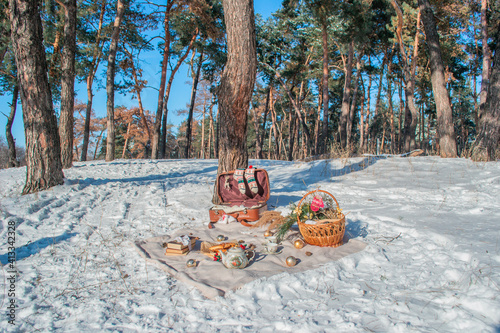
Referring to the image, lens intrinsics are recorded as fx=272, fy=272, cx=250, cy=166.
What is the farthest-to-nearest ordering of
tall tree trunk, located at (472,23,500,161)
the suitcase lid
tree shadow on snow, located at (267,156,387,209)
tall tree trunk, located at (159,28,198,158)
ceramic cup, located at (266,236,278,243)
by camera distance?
tall tree trunk, located at (159,28,198,158) < tall tree trunk, located at (472,23,500,161) < tree shadow on snow, located at (267,156,387,209) < the suitcase lid < ceramic cup, located at (266,236,278,243)

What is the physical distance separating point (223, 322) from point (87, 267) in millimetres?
1506

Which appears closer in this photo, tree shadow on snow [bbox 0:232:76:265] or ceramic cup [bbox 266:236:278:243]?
tree shadow on snow [bbox 0:232:76:265]

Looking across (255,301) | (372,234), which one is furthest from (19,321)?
(372,234)

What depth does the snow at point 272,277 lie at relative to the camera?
164 cm

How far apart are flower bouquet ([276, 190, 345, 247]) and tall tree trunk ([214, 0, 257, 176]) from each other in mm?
1748

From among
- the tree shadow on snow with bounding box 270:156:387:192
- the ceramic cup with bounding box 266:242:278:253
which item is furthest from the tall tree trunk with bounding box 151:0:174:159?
the ceramic cup with bounding box 266:242:278:253

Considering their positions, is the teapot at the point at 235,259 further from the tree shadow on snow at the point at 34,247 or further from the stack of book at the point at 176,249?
the tree shadow on snow at the point at 34,247

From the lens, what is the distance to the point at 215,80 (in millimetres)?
17594

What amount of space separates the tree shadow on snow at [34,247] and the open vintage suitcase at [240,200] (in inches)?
66.7

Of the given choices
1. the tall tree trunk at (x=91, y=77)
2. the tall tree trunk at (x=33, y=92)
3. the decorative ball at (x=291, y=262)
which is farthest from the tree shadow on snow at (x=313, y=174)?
the tall tree trunk at (x=91, y=77)

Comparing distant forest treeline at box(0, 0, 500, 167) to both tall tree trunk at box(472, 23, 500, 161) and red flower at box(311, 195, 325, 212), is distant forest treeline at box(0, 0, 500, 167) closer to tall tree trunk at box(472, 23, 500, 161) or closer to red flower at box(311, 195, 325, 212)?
tall tree trunk at box(472, 23, 500, 161)

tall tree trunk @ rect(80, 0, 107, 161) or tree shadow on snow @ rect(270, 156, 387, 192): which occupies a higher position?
tall tree trunk @ rect(80, 0, 107, 161)

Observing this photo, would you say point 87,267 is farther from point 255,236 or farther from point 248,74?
point 248,74

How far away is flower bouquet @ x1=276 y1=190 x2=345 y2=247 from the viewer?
274 cm
